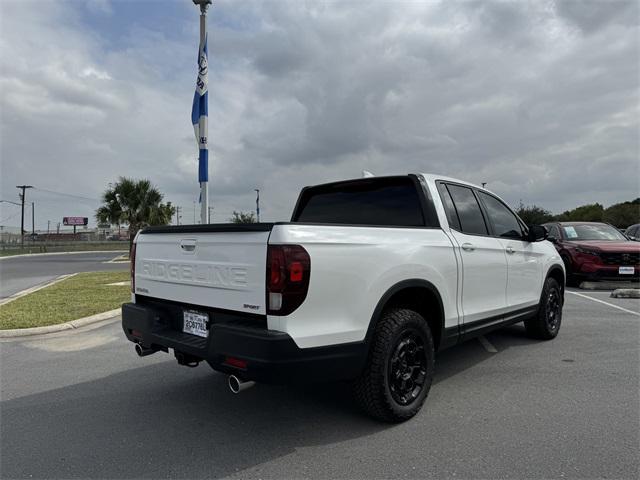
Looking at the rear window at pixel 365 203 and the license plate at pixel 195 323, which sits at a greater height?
the rear window at pixel 365 203

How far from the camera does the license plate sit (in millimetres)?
3141

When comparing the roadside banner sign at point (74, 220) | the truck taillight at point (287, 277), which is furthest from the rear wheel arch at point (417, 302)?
the roadside banner sign at point (74, 220)

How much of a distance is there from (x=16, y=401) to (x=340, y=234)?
3201 millimetres

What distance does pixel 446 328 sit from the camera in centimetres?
365

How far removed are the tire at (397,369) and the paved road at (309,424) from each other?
17cm

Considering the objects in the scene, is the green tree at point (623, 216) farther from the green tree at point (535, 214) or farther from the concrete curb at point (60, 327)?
the concrete curb at point (60, 327)

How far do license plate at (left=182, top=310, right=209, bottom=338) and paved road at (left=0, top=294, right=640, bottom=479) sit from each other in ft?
2.28

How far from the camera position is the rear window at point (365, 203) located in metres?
3.97

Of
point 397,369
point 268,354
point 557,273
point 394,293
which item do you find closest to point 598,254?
point 557,273

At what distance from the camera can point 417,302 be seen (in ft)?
11.8

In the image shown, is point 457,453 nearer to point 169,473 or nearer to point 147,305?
point 169,473

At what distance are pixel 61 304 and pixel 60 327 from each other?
1.93 m

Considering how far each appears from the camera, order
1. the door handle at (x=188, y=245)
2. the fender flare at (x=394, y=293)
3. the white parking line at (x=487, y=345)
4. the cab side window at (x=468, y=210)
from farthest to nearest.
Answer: the white parking line at (x=487, y=345) < the cab side window at (x=468, y=210) < the door handle at (x=188, y=245) < the fender flare at (x=394, y=293)

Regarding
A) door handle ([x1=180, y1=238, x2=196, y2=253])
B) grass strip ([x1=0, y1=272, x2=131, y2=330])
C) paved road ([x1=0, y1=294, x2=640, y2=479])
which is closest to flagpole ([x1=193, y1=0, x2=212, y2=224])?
grass strip ([x1=0, y1=272, x2=131, y2=330])
